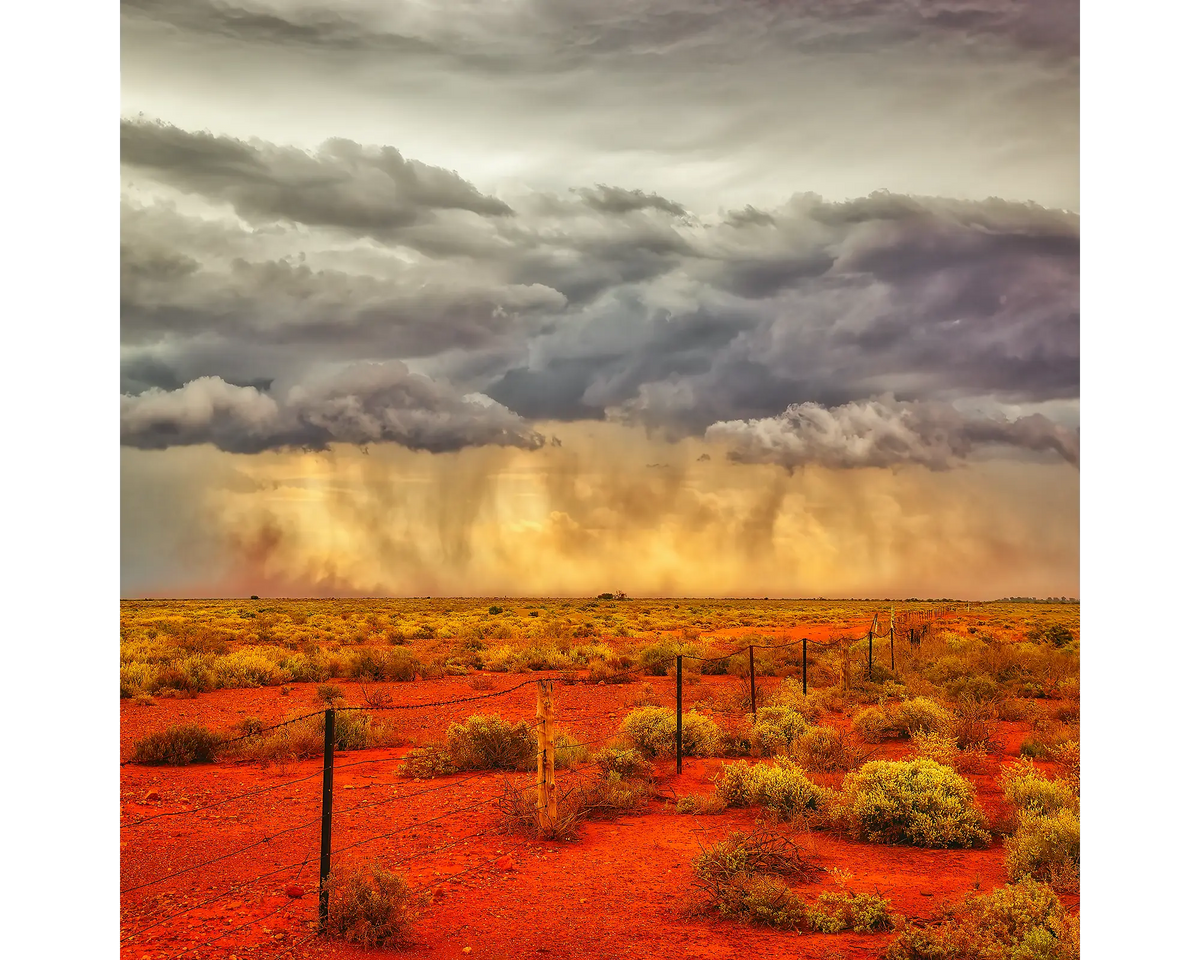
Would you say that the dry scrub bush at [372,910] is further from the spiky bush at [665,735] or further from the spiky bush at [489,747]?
the spiky bush at [665,735]

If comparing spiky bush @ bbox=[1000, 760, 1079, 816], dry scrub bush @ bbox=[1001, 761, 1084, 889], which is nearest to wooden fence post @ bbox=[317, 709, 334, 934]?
dry scrub bush @ bbox=[1001, 761, 1084, 889]

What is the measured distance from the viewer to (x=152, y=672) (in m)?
23.7

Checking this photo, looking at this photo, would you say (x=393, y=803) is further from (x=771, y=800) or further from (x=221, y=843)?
(x=771, y=800)

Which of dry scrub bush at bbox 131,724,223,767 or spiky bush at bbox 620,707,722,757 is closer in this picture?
dry scrub bush at bbox 131,724,223,767

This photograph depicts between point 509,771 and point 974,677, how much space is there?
49.9 feet

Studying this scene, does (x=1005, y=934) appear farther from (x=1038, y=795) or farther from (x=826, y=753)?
(x=826, y=753)

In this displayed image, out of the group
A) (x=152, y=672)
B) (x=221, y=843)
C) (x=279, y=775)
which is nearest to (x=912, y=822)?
(x=221, y=843)

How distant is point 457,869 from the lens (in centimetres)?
968

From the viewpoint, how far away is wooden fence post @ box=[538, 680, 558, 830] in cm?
1052

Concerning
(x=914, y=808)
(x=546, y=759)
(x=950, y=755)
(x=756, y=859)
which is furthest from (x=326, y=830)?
(x=950, y=755)

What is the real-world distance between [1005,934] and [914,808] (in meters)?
3.79

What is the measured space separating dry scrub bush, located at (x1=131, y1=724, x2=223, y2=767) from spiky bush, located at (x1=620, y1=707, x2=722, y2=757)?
7.53 meters

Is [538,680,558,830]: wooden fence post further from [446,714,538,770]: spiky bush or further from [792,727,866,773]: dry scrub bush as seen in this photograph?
[792,727,866,773]: dry scrub bush

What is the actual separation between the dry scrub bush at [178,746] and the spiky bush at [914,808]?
11.0 m
